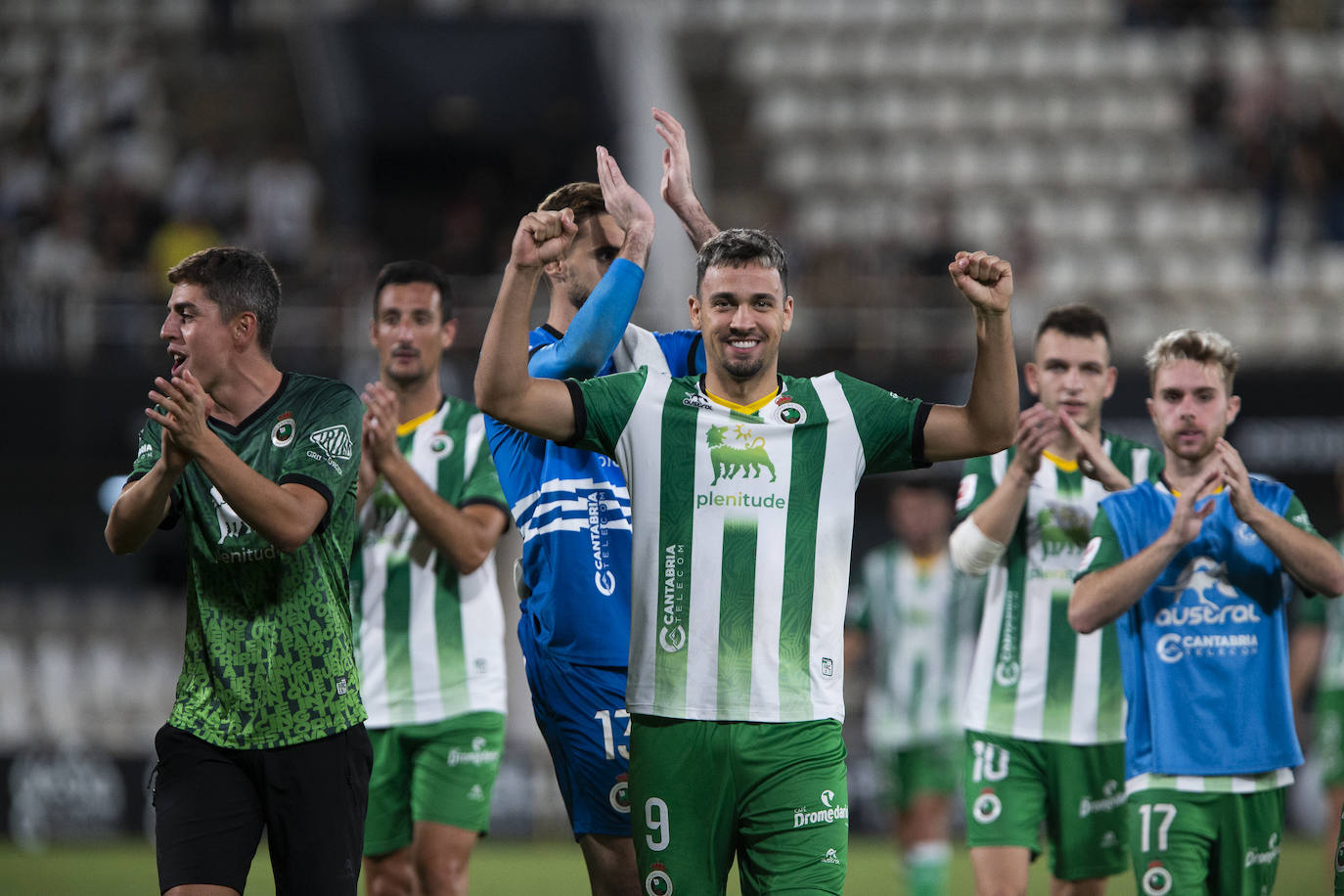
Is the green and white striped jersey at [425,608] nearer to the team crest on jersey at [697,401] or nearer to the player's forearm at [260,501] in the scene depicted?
the team crest on jersey at [697,401]

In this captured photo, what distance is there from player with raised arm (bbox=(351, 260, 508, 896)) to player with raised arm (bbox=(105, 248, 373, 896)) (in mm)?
1753

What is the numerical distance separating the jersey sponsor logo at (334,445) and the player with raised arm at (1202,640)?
274 centimetres

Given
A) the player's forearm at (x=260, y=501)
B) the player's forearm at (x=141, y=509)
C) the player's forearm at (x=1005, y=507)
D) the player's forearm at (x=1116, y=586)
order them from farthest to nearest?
the player's forearm at (x=1005, y=507) < the player's forearm at (x=1116, y=586) < the player's forearm at (x=141, y=509) < the player's forearm at (x=260, y=501)

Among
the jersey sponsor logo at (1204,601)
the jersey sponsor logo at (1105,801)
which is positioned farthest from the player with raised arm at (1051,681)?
the jersey sponsor logo at (1204,601)

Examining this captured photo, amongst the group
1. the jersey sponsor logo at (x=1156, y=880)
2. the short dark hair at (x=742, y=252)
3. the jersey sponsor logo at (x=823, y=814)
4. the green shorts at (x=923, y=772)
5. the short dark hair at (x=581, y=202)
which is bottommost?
the green shorts at (x=923, y=772)

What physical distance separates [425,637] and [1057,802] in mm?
2794

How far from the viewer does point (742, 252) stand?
5211 mm

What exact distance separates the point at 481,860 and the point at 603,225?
359 inches

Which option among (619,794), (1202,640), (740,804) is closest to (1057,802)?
(1202,640)

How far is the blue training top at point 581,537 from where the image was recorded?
600 centimetres

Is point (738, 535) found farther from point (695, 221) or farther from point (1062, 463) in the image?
point (1062, 463)

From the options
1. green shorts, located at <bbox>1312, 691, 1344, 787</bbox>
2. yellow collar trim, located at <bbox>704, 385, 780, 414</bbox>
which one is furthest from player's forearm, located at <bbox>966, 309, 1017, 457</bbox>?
green shorts, located at <bbox>1312, 691, 1344, 787</bbox>

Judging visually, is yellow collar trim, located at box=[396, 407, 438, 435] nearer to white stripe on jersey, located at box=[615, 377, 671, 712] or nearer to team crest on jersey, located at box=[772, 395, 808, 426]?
white stripe on jersey, located at box=[615, 377, 671, 712]

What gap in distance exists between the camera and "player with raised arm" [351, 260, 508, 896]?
23.4ft
